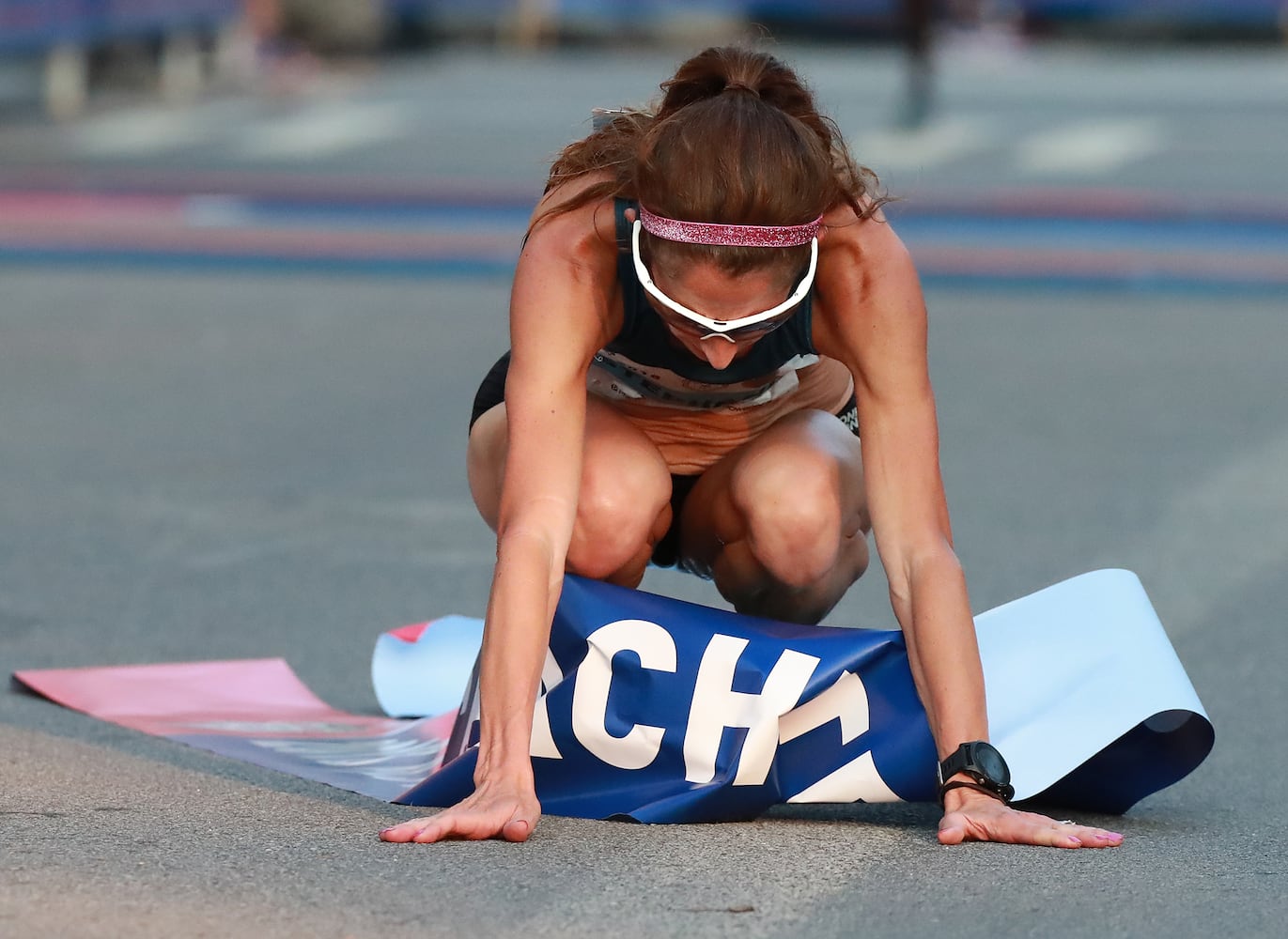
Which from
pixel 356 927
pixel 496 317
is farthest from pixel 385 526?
pixel 496 317

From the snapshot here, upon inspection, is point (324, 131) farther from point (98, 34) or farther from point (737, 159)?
point (737, 159)

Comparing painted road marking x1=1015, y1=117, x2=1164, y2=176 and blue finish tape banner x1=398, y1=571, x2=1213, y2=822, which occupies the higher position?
blue finish tape banner x1=398, y1=571, x2=1213, y2=822

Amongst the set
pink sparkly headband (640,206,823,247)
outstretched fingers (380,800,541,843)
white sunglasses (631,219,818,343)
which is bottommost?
outstretched fingers (380,800,541,843)

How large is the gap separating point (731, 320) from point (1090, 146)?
11573 mm

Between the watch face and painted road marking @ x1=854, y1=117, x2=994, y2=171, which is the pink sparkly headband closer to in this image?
the watch face

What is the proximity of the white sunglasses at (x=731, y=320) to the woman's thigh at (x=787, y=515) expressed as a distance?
45cm

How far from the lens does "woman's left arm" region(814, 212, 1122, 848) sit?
271 centimetres

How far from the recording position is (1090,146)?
1360cm

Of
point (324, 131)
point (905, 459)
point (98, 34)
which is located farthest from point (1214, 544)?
point (98, 34)

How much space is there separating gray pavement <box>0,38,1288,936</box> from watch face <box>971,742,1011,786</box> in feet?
0.34

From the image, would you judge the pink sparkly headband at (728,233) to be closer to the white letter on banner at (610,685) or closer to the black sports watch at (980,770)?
the white letter on banner at (610,685)

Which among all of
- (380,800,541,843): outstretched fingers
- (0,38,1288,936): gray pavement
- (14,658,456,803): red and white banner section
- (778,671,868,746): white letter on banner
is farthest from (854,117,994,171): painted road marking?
(380,800,541,843): outstretched fingers

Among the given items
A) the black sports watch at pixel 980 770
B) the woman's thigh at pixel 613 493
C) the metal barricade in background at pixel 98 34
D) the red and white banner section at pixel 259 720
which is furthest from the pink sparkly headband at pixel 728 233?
the metal barricade in background at pixel 98 34

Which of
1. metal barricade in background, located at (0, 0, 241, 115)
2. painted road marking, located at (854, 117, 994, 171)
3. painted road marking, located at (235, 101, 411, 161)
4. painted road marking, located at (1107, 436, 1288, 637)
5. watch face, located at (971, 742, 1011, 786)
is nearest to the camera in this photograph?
watch face, located at (971, 742, 1011, 786)
